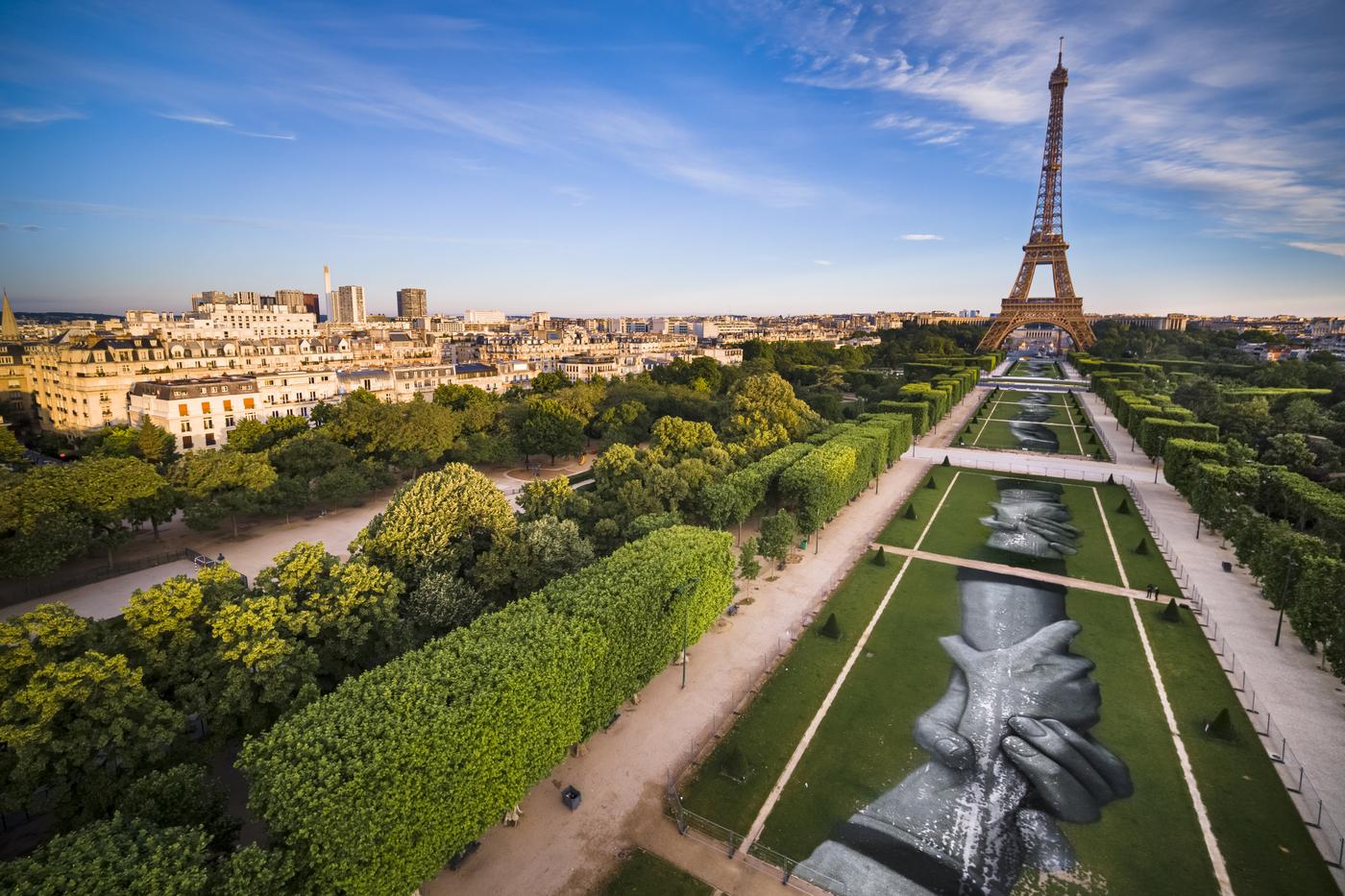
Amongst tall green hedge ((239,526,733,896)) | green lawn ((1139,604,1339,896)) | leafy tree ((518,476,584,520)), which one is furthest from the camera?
leafy tree ((518,476,584,520))

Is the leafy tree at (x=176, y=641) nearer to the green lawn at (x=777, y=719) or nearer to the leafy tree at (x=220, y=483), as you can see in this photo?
the green lawn at (x=777, y=719)

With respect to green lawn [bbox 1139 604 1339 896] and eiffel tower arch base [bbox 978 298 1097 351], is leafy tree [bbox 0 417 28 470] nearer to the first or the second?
green lawn [bbox 1139 604 1339 896]

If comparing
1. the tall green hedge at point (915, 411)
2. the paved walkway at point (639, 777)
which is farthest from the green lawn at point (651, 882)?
the tall green hedge at point (915, 411)

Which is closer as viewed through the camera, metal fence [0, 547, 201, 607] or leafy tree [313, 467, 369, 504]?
metal fence [0, 547, 201, 607]

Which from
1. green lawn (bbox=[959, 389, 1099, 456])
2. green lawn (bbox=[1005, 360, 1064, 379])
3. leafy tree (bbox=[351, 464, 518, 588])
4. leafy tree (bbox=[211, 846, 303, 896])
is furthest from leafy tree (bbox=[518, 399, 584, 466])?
green lawn (bbox=[1005, 360, 1064, 379])

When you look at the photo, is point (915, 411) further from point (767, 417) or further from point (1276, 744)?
point (1276, 744)

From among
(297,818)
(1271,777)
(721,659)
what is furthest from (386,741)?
(1271,777)
